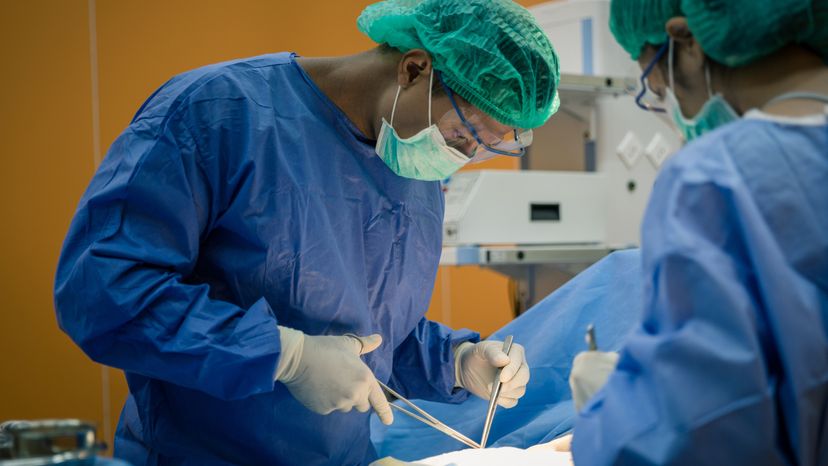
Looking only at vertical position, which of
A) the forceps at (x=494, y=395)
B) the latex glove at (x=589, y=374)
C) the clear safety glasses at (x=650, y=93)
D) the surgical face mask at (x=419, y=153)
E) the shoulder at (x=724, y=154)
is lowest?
the forceps at (x=494, y=395)

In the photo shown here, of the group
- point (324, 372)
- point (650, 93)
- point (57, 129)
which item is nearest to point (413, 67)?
point (650, 93)

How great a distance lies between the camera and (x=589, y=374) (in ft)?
3.71

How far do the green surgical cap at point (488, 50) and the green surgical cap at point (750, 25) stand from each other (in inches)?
16.1

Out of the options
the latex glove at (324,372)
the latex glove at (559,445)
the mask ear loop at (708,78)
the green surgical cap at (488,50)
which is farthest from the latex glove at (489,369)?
the mask ear loop at (708,78)

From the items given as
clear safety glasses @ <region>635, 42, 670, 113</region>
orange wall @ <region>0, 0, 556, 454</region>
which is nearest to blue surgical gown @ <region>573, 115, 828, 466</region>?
clear safety glasses @ <region>635, 42, 670, 113</region>

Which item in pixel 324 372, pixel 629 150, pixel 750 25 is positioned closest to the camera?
pixel 750 25

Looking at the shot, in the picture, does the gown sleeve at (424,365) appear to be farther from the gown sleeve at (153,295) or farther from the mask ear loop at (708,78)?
the mask ear loop at (708,78)

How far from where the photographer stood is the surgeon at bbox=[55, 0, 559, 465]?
1351mm

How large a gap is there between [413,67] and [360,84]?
119 mm

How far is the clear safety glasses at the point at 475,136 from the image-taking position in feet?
5.19

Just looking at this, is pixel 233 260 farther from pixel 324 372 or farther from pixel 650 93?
pixel 650 93

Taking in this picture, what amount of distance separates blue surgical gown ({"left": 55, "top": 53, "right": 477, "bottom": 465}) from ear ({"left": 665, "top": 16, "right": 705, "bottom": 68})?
0.71 metres

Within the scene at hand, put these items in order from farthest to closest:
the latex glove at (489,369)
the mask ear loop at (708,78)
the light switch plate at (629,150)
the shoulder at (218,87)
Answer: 1. the light switch plate at (629,150)
2. the latex glove at (489,369)
3. the shoulder at (218,87)
4. the mask ear loop at (708,78)

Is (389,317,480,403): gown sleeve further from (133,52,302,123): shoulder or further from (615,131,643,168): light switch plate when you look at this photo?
(615,131,643,168): light switch plate
